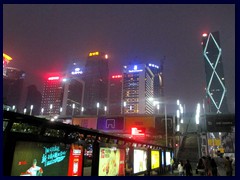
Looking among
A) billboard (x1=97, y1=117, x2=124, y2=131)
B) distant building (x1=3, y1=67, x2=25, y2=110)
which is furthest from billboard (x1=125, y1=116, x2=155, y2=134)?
distant building (x1=3, y1=67, x2=25, y2=110)

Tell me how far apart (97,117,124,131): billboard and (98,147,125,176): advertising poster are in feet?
108

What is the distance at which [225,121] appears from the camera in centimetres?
3906

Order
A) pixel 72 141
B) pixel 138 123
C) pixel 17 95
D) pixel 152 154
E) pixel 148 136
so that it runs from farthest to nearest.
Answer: pixel 17 95, pixel 138 123, pixel 148 136, pixel 152 154, pixel 72 141

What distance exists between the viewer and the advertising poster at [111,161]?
33.7 ft

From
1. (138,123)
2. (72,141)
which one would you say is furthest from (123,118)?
(72,141)

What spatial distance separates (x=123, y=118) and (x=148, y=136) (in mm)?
6336

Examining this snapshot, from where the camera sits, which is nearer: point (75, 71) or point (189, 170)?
point (189, 170)

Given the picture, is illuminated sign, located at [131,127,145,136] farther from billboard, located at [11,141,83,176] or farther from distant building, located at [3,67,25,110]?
distant building, located at [3,67,25,110]

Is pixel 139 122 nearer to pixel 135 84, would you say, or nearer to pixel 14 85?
pixel 135 84

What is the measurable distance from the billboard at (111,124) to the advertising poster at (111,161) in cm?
Answer: 3302

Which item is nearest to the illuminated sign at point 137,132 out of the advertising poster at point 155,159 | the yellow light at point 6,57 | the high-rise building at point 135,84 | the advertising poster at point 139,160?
the advertising poster at point 155,159

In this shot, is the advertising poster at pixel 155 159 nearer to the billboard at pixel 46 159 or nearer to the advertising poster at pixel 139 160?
the advertising poster at pixel 139 160

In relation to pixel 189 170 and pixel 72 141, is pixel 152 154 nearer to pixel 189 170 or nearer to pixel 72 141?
pixel 189 170

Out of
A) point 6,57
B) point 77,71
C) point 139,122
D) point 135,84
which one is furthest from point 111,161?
point 77,71
